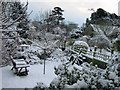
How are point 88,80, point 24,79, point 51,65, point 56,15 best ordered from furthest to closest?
1. point 56,15
2. point 51,65
3. point 24,79
4. point 88,80

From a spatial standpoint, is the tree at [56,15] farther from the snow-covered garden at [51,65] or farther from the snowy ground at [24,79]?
the snowy ground at [24,79]

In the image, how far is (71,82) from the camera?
13.1 feet

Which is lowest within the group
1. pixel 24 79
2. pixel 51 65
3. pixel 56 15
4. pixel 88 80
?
pixel 51 65

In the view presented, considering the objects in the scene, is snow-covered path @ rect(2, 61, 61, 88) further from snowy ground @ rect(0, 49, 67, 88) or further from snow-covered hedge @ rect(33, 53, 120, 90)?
snow-covered hedge @ rect(33, 53, 120, 90)

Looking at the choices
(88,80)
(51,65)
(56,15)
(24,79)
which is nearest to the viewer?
(88,80)

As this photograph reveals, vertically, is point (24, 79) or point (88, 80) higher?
point (88, 80)

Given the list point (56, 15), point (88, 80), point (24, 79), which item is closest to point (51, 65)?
point (24, 79)

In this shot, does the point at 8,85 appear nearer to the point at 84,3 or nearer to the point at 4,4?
the point at 4,4

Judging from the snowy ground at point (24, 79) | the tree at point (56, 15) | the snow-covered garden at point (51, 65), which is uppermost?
the tree at point (56, 15)

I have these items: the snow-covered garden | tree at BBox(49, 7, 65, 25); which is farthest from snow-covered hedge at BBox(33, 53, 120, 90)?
tree at BBox(49, 7, 65, 25)

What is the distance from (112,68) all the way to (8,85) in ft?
15.3

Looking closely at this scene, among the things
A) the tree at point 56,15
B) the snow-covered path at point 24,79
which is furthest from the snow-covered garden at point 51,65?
the tree at point 56,15

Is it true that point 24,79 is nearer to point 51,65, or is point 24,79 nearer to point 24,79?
point 24,79

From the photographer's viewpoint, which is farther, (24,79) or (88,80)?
(24,79)
